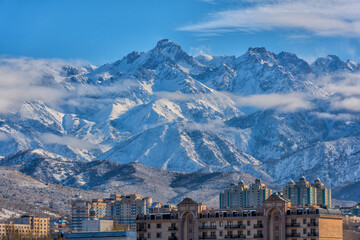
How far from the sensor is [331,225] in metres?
127

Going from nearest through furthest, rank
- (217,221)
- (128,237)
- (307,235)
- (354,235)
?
(307,235), (217,221), (354,235), (128,237)

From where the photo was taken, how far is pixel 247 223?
130125 millimetres

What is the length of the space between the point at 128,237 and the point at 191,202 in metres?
38.4

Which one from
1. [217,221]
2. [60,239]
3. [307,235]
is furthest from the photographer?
[60,239]

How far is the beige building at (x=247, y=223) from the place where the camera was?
4926 inches

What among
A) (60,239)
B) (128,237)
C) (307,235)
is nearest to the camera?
(307,235)

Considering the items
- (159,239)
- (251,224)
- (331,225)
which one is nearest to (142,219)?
(159,239)

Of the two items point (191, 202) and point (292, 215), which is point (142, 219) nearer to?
point (191, 202)

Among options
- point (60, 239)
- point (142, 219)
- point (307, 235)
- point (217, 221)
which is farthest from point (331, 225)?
point (60, 239)

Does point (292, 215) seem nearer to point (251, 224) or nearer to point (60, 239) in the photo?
point (251, 224)

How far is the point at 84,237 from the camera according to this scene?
17525 centimetres

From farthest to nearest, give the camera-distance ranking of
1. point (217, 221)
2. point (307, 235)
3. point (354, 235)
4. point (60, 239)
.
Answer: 1. point (60, 239)
2. point (354, 235)
3. point (217, 221)
4. point (307, 235)

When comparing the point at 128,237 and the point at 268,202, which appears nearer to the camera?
the point at 268,202

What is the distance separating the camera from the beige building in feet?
411
